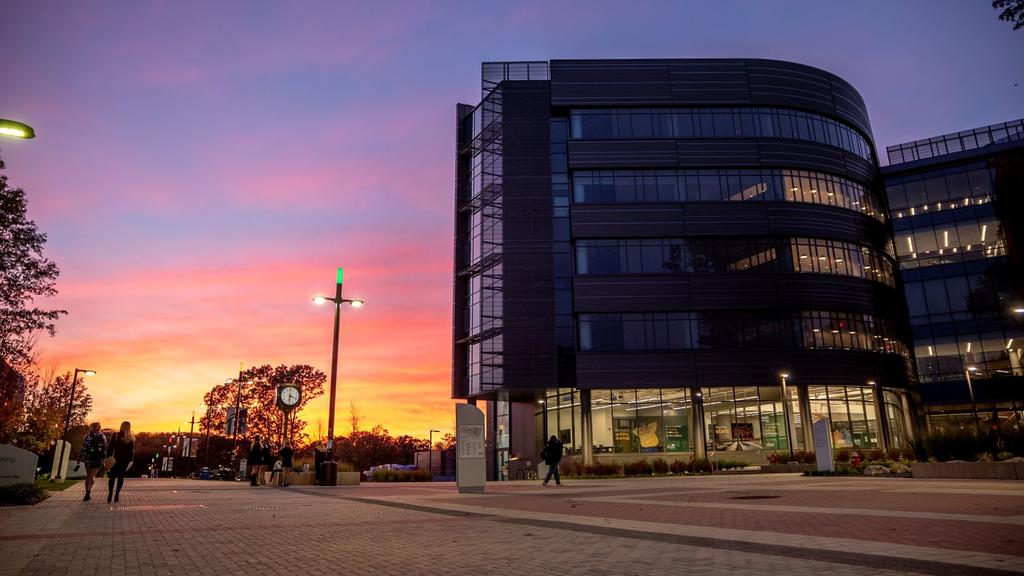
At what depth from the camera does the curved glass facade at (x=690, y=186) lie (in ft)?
158

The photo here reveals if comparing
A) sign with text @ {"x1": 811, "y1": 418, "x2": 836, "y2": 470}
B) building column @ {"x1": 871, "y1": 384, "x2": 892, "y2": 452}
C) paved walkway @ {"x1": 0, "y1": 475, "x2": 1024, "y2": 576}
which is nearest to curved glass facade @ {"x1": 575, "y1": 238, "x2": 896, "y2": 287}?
building column @ {"x1": 871, "y1": 384, "x2": 892, "y2": 452}

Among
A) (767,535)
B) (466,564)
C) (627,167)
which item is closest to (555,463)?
(767,535)

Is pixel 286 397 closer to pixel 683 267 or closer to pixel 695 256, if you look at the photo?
pixel 683 267

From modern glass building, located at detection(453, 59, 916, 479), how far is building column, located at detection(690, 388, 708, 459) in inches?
4.2

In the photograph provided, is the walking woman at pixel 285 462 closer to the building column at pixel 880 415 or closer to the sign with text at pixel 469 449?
the sign with text at pixel 469 449

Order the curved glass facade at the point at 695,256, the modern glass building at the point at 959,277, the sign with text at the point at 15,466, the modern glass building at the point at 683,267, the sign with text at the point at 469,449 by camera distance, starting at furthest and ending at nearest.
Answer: the modern glass building at the point at 959,277 → the curved glass facade at the point at 695,256 → the modern glass building at the point at 683,267 → the sign with text at the point at 469,449 → the sign with text at the point at 15,466

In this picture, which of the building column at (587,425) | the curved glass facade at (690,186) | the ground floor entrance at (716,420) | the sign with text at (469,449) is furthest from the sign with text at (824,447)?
the curved glass facade at (690,186)

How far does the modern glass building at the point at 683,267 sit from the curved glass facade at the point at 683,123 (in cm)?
11

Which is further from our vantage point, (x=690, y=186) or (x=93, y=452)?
(x=690, y=186)

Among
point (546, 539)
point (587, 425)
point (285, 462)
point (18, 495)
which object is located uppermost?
point (587, 425)

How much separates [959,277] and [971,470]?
42.3 meters

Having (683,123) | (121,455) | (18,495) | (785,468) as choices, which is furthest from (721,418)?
(18,495)

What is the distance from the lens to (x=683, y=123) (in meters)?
49.8

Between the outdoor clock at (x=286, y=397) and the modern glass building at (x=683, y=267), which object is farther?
the modern glass building at (x=683, y=267)
